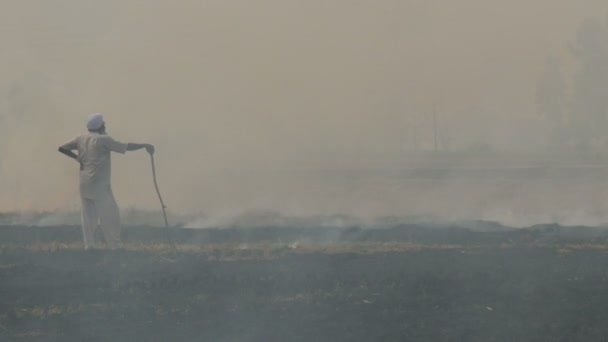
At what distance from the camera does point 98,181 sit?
1384 centimetres

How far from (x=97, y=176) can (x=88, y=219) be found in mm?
596

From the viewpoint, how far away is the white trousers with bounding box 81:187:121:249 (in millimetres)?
13805

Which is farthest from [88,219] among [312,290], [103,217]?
[312,290]

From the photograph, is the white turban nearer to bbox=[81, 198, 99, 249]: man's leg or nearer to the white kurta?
the white kurta

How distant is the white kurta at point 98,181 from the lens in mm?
13742

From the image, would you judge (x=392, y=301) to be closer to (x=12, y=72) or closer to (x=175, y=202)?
(x=175, y=202)

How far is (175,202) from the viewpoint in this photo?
2152 cm

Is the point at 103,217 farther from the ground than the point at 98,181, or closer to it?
closer to it

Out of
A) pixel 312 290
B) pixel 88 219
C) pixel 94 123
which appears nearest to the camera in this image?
pixel 312 290

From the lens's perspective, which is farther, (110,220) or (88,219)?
(88,219)

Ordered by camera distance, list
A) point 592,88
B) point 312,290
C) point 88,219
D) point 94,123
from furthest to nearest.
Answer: point 592,88 → point 88,219 → point 94,123 → point 312,290

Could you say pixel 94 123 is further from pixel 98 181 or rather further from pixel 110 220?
pixel 110 220

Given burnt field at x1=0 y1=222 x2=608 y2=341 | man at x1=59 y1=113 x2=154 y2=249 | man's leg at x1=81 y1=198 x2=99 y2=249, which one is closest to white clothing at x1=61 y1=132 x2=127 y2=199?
man at x1=59 y1=113 x2=154 y2=249

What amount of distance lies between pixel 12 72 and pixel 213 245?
29.6 ft
